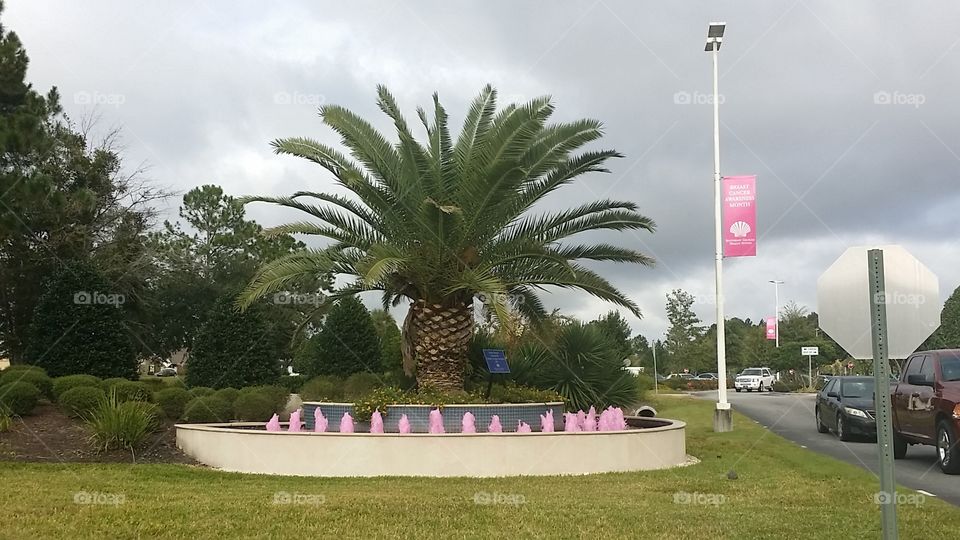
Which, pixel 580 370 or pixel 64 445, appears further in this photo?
pixel 580 370

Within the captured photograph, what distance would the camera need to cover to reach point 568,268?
46.0 ft

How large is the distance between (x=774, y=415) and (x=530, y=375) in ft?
40.5

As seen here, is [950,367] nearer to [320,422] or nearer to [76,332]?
[320,422]

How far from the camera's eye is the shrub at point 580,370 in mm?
17359

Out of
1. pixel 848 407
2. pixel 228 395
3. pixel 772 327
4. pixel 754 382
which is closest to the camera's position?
pixel 228 395

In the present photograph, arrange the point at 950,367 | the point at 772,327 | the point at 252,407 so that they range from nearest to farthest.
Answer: the point at 950,367 → the point at 252,407 → the point at 772,327

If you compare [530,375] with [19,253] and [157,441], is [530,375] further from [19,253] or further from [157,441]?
[19,253]

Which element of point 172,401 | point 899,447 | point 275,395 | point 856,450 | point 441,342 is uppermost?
point 441,342

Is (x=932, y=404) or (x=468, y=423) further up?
(x=932, y=404)

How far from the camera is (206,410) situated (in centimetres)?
1583

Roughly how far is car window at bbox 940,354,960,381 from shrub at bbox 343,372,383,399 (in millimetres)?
10161
